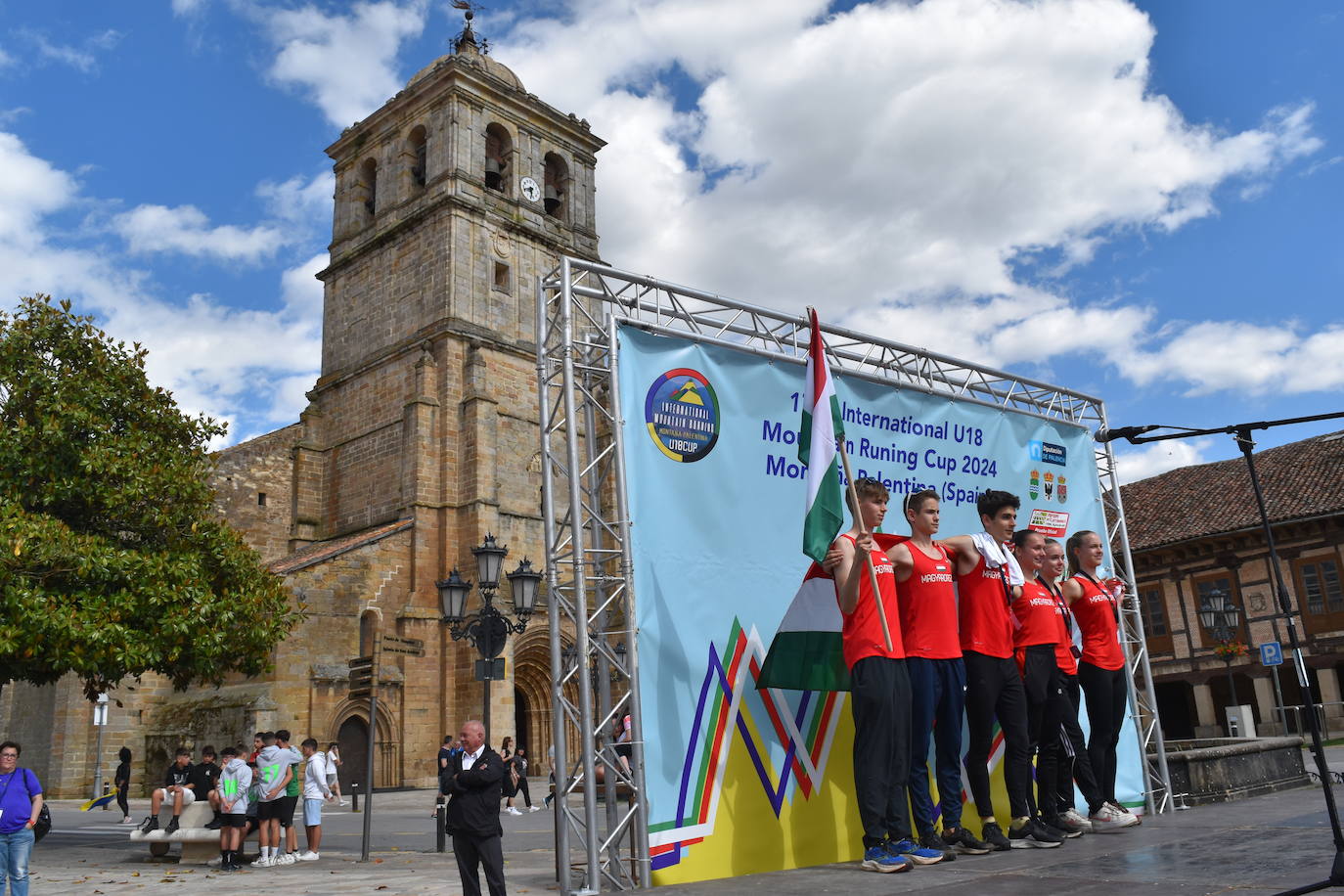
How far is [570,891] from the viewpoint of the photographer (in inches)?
243

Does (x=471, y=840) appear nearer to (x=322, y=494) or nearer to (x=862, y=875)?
(x=862, y=875)

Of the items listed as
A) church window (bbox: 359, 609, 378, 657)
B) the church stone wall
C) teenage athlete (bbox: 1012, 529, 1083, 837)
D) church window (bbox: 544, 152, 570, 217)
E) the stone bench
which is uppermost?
church window (bbox: 544, 152, 570, 217)

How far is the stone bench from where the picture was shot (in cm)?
1182

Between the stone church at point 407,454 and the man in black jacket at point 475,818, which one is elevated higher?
the stone church at point 407,454

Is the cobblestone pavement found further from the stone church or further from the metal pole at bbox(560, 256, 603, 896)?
the stone church

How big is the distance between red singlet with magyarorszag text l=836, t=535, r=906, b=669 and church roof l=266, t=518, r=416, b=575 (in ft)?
63.5

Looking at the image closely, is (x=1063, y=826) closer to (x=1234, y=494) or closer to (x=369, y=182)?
(x=1234, y=494)

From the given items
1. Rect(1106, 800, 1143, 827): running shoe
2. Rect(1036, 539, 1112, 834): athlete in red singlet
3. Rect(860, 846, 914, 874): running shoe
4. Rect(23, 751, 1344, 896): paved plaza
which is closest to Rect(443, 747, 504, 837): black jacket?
Rect(23, 751, 1344, 896): paved plaza

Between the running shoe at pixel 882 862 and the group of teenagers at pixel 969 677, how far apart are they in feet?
0.04

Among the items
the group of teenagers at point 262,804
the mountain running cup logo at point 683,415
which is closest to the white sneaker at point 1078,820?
the mountain running cup logo at point 683,415

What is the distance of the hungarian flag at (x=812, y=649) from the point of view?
6.87m

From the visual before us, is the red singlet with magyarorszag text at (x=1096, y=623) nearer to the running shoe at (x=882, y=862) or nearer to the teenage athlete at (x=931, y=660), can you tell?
the teenage athlete at (x=931, y=660)

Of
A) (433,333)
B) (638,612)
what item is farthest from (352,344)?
(638,612)

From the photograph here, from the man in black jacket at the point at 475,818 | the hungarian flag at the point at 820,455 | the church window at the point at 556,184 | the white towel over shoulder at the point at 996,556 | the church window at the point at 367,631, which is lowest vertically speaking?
the man in black jacket at the point at 475,818
